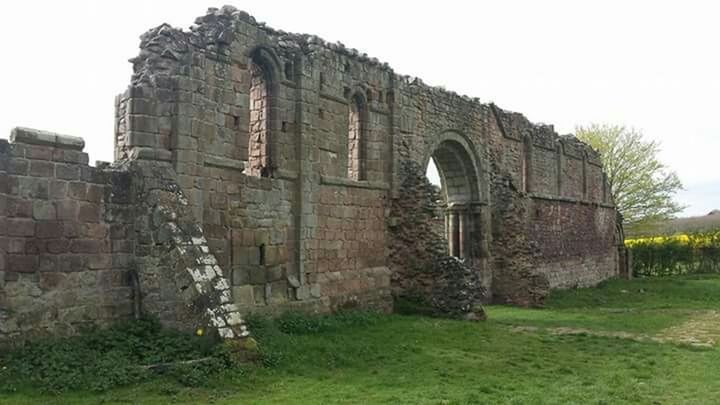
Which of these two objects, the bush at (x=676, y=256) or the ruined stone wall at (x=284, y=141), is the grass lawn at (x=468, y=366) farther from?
the bush at (x=676, y=256)

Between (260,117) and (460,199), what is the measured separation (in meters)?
9.69

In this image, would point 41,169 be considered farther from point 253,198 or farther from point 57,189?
point 253,198

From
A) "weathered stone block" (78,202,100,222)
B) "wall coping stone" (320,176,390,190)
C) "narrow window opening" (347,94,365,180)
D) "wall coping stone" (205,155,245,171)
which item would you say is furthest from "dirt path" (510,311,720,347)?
"weathered stone block" (78,202,100,222)

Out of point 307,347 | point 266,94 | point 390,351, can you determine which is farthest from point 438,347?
point 266,94

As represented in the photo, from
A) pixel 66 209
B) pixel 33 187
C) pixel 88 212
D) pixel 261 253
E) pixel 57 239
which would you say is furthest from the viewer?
pixel 261 253

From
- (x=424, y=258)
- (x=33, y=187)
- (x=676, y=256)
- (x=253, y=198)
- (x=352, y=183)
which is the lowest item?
(x=424, y=258)

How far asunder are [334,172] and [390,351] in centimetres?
446

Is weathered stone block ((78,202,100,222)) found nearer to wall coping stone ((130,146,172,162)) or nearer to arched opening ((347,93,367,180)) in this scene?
wall coping stone ((130,146,172,162))

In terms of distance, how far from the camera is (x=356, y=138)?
15641 millimetres

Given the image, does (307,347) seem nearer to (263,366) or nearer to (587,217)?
(263,366)

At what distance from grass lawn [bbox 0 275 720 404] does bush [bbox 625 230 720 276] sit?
19.5 meters

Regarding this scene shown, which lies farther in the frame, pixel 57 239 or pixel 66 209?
pixel 66 209

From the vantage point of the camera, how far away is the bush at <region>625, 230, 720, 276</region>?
34.4 meters

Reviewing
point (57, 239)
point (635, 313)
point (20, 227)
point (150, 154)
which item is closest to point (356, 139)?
point (150, 154)
